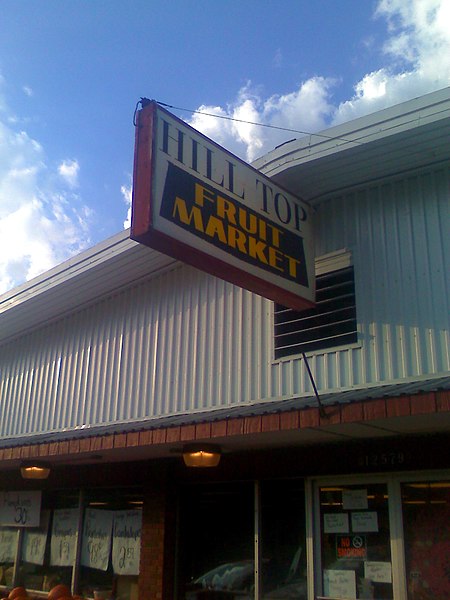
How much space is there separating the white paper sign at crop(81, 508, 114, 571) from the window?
403cm

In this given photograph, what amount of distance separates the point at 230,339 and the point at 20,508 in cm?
551

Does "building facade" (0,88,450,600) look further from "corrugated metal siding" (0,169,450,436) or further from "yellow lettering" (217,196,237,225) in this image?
"yellow lettering" (217,196,237,225)

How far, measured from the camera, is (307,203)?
9031mm

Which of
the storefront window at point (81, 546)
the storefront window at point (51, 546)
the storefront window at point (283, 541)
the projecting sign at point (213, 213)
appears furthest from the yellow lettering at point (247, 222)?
the storefront window at point (51, 546)

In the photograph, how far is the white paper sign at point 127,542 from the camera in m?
10.1

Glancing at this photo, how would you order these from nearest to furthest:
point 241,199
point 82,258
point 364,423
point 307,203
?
point 364,423
point 241,199
point 307,203
point 82,258

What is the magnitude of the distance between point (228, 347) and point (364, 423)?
3.73m

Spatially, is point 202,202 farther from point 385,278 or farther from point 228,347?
point 228,347

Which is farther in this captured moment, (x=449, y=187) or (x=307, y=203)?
(x=307, y=203)

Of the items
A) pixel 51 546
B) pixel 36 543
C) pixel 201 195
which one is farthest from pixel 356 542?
pixel 36 543

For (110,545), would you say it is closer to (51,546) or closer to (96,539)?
(96,539)

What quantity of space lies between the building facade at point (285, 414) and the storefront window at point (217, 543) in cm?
2

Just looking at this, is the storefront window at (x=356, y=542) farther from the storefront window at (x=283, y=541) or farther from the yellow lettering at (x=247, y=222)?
the yellow lettering at (x=247, y=222)

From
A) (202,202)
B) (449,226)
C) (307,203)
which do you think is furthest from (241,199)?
(449,226)
